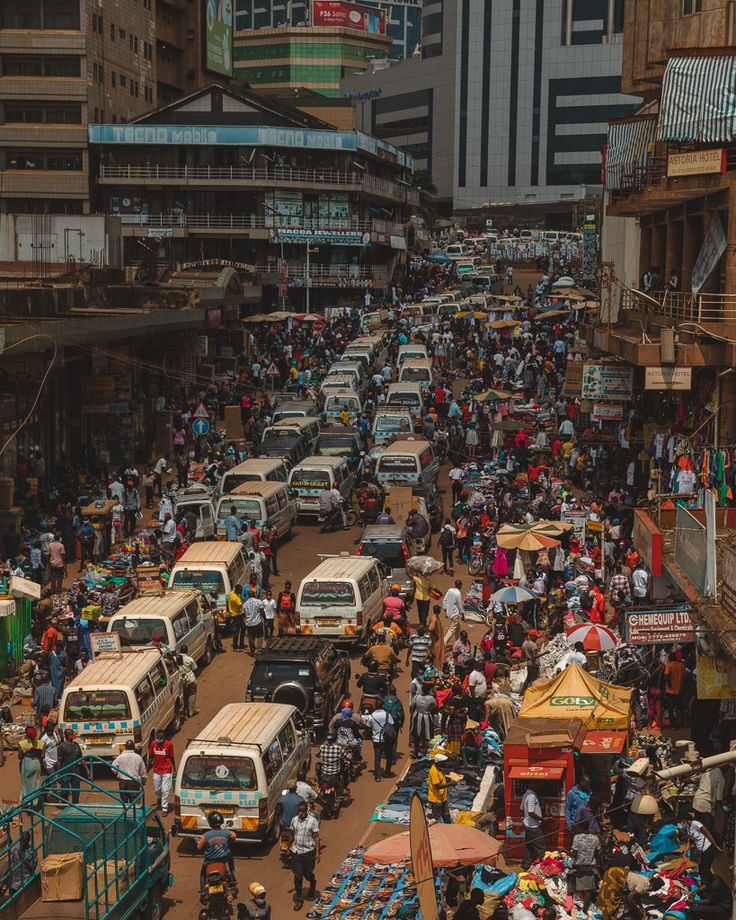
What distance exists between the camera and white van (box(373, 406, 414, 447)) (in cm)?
4212

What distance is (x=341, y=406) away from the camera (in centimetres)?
4638

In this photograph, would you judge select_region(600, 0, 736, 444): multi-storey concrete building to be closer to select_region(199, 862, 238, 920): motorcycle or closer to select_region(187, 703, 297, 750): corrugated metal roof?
select_region(187, 703, 297, 750): corrugated metal roof

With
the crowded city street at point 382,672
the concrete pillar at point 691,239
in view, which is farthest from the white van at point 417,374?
the concrete pillar at point 691,239

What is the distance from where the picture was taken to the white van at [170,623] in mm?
23328

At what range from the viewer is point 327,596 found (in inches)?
1014

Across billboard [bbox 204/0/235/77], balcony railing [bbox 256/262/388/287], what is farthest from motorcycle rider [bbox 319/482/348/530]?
billboard [bbox 204/0/235/77]

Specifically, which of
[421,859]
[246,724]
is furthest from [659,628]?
[421,859]

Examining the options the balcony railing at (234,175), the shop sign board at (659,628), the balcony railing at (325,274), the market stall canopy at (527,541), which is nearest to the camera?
the shop sign board at (659,628)

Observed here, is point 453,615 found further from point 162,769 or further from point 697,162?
point 697,162

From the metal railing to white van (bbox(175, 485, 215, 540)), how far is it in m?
11.2

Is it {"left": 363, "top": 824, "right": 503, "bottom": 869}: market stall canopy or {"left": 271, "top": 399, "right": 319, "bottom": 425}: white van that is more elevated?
{"left": 271, "top": 399, "right": 319, "bottom": 425}: white van

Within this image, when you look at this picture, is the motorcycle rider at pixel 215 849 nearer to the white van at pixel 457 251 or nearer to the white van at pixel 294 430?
the white van at pixel 294 430

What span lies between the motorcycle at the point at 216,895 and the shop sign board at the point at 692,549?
6.90 metres

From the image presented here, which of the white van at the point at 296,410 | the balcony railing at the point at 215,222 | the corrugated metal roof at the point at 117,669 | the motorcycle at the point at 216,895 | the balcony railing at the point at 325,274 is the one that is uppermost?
the balcony railing at the point at 215,222
